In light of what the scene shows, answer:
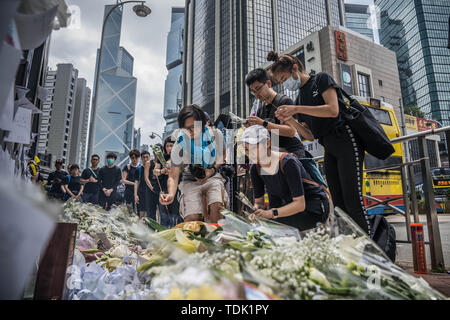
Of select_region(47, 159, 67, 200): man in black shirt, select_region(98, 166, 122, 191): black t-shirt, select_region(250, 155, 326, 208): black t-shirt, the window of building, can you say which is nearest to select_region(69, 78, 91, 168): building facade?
the window of building

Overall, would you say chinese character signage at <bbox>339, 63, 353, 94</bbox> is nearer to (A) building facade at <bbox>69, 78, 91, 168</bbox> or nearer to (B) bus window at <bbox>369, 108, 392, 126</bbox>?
(B) bus window at <bbox>369, 108, 392, 126</bbox>

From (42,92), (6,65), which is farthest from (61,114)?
(6,65)

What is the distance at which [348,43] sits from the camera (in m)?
27.4

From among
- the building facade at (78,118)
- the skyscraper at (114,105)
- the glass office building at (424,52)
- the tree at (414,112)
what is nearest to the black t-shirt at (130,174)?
the tree at (414,112)

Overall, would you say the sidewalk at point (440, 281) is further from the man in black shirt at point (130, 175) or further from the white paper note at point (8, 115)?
the man in black shirt at point (130, 175)

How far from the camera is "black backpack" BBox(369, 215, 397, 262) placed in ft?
5.44

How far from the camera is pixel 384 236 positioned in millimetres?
1705

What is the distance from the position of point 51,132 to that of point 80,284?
269 feet

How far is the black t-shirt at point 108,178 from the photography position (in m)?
5.99

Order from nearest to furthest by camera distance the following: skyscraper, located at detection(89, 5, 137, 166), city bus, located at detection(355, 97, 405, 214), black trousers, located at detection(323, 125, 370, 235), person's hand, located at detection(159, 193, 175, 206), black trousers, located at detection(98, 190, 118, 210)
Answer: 1. black trousers, located at detection(323, 125, 370, 235)
2. person's hand, located at detection(159, 193, 175, 206)
3. black trousers, located at detection(98, 190, 118, 210)
4. city bus, located at detection(355, 97, 405, 214)
5. skyscraper, located at detection(89, 5, 137, 166)

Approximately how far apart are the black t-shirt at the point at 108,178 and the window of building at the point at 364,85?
2702 cm

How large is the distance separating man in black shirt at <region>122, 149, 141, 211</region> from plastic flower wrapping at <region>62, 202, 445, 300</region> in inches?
198

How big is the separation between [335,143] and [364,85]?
29882 millimetres
